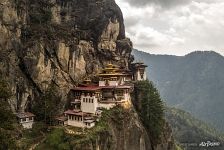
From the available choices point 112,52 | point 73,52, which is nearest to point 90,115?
point 73,52

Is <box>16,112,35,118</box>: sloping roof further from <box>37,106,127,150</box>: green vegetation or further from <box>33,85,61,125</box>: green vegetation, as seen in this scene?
<box>37,106,127,150</box>: green vegetation

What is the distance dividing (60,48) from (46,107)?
15.9 m

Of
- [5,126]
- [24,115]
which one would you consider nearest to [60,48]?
[24,115]

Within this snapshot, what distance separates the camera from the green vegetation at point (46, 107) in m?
83.7

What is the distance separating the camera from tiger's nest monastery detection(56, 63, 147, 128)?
79000 mm

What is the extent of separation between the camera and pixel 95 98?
81.4m

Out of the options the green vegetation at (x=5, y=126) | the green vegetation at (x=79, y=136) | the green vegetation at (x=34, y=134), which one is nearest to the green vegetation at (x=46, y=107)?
the green vegetation at (x=34, y=134)

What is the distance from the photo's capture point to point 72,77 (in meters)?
93.7

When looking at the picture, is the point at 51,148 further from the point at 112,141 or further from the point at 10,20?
the point at 10,20

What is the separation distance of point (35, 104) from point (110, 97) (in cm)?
1712

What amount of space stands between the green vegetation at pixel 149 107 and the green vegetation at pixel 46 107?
21.1 meters

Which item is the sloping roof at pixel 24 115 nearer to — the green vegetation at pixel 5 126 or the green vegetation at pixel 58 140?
the green vegetation at pixel 58 140

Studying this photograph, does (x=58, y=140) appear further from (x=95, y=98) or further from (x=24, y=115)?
(x=95, y=98)

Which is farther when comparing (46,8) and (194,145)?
(194,145)
